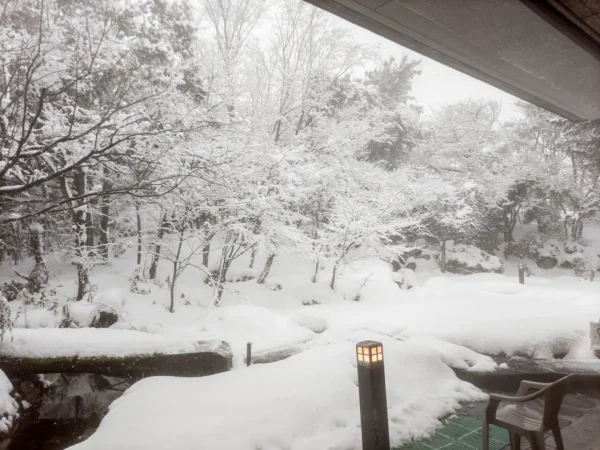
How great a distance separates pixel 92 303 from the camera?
820 cm

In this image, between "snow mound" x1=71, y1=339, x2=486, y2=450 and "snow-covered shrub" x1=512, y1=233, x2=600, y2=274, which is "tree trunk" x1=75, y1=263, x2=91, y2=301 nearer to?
"snow mound" x1=71, y1=339, x2=486, y2=450

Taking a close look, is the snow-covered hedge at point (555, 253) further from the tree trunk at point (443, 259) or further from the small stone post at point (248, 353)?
the small stone post at point (248, 353)

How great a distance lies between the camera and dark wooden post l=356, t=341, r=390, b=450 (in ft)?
9.91

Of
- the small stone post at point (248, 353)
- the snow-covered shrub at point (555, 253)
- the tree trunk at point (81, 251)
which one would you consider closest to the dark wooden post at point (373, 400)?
the small stone post at point (248, 353)

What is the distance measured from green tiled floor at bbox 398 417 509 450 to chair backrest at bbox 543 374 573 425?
1.03m

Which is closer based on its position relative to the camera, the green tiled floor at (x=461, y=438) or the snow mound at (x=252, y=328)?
the green tiled floor at (x=461, y=438)

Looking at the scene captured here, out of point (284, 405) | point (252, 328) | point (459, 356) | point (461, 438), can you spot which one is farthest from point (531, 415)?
point (252, 328)

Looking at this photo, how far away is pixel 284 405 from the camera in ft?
12.8

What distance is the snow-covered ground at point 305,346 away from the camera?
3.59 meters

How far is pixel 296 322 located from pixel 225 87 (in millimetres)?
6573

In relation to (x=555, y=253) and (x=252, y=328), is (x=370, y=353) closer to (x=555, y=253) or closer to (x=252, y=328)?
(x=252, y=328)

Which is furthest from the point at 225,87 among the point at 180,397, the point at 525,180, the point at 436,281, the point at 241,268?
the point at 525,180

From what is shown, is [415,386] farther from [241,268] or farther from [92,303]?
[241,268]

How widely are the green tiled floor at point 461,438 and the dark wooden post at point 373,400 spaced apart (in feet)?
2.11
